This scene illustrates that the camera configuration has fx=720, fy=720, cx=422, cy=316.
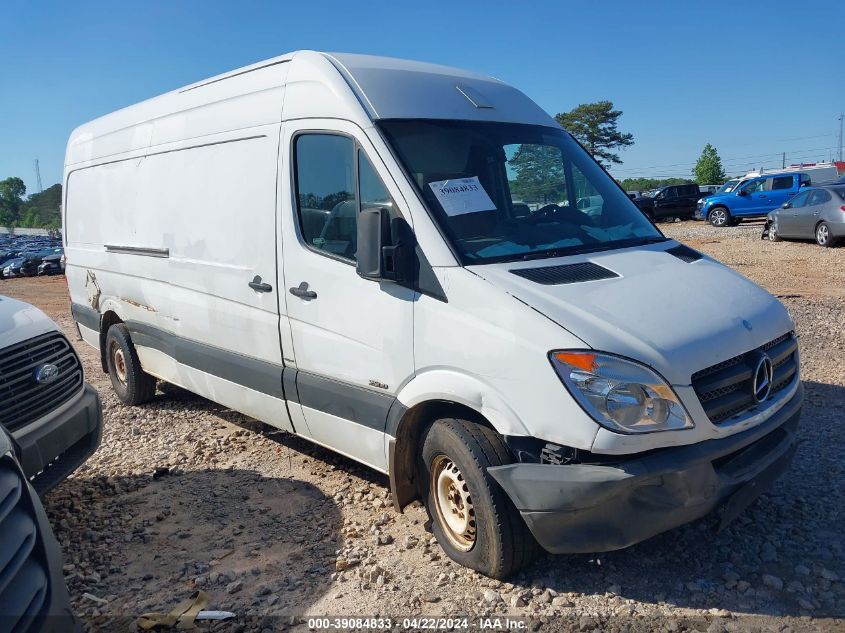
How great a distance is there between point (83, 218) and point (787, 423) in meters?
6.60

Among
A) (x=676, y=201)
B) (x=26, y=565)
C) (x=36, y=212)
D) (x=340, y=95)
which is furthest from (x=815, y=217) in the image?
(x=36, y=212)

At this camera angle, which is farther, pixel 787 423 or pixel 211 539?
pixel 211 539

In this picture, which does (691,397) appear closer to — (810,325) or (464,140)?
(464,140)

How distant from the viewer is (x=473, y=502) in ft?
11.4

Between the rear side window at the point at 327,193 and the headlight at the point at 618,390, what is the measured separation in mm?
1530

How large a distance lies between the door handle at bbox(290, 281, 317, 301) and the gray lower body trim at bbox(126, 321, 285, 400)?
0.57 metres

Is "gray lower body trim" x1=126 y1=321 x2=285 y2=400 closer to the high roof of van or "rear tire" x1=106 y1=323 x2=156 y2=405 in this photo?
"rear tire" x1=106 y1=323 x2=156 y2=405

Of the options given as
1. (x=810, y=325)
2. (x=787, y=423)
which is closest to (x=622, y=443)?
(x=787, y=423)

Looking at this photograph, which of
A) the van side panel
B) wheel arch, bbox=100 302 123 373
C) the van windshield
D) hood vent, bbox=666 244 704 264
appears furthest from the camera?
wheel arch, bbox=100 302 123 373

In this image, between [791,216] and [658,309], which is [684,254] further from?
[791,216]

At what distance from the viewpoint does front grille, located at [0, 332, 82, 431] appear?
4.08 metres

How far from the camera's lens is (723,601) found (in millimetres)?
3350

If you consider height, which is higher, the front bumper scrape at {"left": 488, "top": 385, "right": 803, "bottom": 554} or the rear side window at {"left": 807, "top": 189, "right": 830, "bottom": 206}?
the rear side window at {"left": 807, "top": 189, "right": 830, "bottom": 206}

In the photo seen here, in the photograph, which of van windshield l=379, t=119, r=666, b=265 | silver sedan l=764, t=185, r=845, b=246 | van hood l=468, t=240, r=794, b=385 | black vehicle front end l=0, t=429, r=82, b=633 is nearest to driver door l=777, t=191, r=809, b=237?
silver sedan l=764, t=185, r=845, b=246
